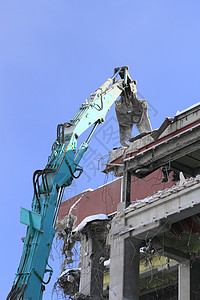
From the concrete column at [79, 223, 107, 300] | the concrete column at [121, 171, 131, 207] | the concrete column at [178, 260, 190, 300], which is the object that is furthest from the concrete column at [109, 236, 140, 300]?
the concrete column at [79, 223, 107, 300]

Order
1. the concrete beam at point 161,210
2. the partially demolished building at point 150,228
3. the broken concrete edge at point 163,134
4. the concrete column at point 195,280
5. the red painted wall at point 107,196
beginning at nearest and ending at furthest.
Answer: the concrete beam at point 161,210 → the partially demolished building at point 150,228 → the broken concrete edge at point 163,134 → the concrete column at point 195,280 → the red painted wall at point 107,196

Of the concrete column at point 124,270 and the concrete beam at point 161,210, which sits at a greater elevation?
the concrete beam at point 161,210

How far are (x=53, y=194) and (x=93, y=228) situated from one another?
3686 millimetres

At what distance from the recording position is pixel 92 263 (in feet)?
96.5

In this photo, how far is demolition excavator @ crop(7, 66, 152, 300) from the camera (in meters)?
25.0

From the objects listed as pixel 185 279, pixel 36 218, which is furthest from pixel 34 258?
pixel 185 279

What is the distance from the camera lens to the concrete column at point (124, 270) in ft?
77.8

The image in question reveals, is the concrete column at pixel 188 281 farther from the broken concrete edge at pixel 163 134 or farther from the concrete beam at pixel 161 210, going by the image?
the broken concrete edge at pixel 163 134

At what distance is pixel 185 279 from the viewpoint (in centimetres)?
2709

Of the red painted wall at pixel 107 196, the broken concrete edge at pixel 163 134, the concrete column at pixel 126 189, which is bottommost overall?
the concrete column at pixel 126 189

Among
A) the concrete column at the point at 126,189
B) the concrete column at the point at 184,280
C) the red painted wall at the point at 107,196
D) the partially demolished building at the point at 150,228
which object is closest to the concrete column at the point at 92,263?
the partially demolished building at the point at 150,228

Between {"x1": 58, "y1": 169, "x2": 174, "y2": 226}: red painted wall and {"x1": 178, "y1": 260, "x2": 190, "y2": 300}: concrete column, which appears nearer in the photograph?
{"x1": 178, "y1": 260, "x2": 190, "y2": 300}: concrete column

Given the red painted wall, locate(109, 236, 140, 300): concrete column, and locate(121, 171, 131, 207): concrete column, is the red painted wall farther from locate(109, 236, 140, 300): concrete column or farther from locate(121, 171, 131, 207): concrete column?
locate(109, 236, 140, 300): concrete column

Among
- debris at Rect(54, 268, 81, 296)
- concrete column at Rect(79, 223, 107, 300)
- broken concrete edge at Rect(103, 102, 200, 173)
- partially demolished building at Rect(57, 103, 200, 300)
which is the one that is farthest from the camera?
debris at Rect(54, 268, 81, 296)
